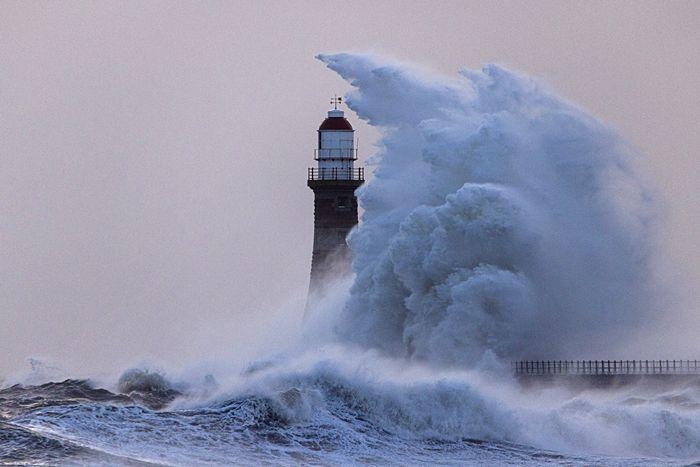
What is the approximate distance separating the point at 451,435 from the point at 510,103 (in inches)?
459

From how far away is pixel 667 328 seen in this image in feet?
180

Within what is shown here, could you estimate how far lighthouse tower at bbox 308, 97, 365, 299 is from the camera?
6144 centimetres

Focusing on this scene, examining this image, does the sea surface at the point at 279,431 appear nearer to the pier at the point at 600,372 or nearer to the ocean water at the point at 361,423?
the ocean water at the point at 361,423

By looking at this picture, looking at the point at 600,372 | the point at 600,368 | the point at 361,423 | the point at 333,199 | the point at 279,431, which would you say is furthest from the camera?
the point at 333,199

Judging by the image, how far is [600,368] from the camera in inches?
2028

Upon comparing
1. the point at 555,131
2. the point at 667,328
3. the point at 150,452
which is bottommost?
the point at 150,452

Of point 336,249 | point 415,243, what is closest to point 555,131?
point 415,243

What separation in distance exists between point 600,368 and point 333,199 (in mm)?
12825

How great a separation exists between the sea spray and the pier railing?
2.33 feet

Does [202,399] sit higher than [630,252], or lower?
lower

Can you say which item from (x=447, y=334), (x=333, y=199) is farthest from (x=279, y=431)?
(x=333, y=199)

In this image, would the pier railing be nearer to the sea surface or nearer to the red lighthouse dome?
the sea surface

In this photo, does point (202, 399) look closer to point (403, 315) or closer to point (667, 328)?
point (403, 315)

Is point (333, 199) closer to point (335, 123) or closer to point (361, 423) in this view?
point (335, 123)
